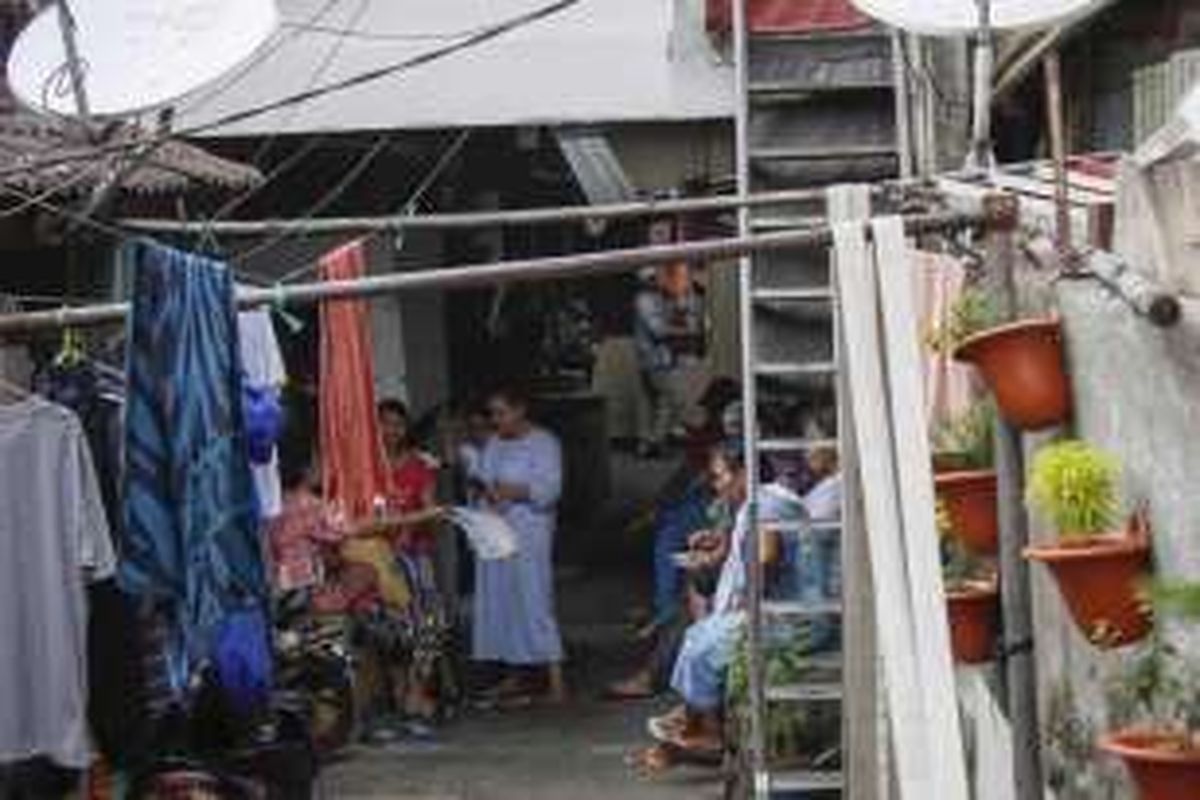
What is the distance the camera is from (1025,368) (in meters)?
6.09

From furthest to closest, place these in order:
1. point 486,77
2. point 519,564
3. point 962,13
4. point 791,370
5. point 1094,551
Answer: point 519,564, point 486,77, point 791,370, point 962,13, point 1094,551

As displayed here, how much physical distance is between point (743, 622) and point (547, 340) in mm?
9110

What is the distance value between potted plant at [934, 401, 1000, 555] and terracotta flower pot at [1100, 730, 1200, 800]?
6.72 ft

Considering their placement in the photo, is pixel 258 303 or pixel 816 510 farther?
pixel 816 510

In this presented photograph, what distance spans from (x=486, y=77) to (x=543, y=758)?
3.87m

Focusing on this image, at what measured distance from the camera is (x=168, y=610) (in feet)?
27.9

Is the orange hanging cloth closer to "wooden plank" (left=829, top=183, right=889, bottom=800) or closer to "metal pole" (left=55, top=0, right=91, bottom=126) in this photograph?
"metal pole" (left=55, top=0, right=91, bottom=126)

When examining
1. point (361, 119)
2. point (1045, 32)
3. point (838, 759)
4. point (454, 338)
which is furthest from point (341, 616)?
Result: point (1045, 32)

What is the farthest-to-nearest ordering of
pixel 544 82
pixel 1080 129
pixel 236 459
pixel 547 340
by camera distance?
pixel 547 340
pixel 544 82
pixel 1080 129
pixel 236 459

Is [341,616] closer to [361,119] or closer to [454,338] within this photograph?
[361,119]

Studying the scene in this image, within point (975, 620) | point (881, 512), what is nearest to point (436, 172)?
point (975, 620)

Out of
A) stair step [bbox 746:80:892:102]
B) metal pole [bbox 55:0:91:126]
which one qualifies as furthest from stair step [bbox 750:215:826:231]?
metal pole [bbox 55:0:91:126]

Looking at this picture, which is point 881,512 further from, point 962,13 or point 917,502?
point 962,13

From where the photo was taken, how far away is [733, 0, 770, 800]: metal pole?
36.4 feet
